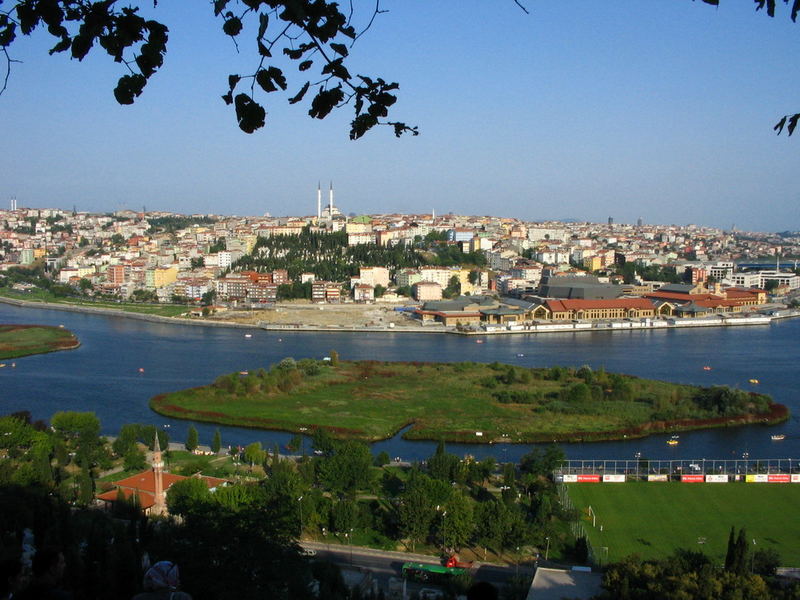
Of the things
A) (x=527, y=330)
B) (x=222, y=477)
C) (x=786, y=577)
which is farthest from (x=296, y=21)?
(x=527, y=330)

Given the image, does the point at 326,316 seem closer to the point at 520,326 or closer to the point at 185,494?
the point at 520,326

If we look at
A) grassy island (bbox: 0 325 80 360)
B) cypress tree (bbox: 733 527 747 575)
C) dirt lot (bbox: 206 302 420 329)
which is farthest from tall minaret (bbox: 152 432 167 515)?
dirt lot (bbox: 206 302 420 329)

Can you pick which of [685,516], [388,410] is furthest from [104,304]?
[685,516]

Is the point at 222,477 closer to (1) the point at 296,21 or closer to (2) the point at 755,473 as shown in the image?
(2) the point at 755,473

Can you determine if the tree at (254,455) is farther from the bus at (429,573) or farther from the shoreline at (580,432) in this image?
the bus at (429,573)

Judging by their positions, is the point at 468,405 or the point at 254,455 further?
the point at 468,405

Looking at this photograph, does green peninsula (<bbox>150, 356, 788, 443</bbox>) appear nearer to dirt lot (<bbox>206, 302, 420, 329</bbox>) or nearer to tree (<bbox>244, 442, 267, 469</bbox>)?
tree (<bbox>244, 442, 267, 469</bbox>)
